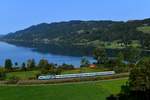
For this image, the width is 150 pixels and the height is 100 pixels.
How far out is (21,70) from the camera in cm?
9512

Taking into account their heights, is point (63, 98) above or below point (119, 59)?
below

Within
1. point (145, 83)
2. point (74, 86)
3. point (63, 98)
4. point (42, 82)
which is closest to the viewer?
point (145, 83)

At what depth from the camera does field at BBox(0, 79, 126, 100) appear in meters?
58.1

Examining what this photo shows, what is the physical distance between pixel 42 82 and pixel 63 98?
16567 mm

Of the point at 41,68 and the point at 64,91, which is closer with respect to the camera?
the point at 64,91

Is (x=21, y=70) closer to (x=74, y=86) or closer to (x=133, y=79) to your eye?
(x=74, y=86)

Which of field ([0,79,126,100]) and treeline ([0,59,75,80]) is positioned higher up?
treeline ([0,59,75,80])

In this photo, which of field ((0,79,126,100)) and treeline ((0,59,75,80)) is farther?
treeline ((0,59,75,80))

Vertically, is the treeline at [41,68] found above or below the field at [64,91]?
above

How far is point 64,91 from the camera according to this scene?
63219 millimetres

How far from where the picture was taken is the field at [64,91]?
2288 inches

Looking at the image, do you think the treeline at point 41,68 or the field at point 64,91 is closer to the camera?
the field at point 64,91

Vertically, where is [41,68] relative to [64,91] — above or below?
above

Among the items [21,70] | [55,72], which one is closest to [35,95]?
[55,72]
